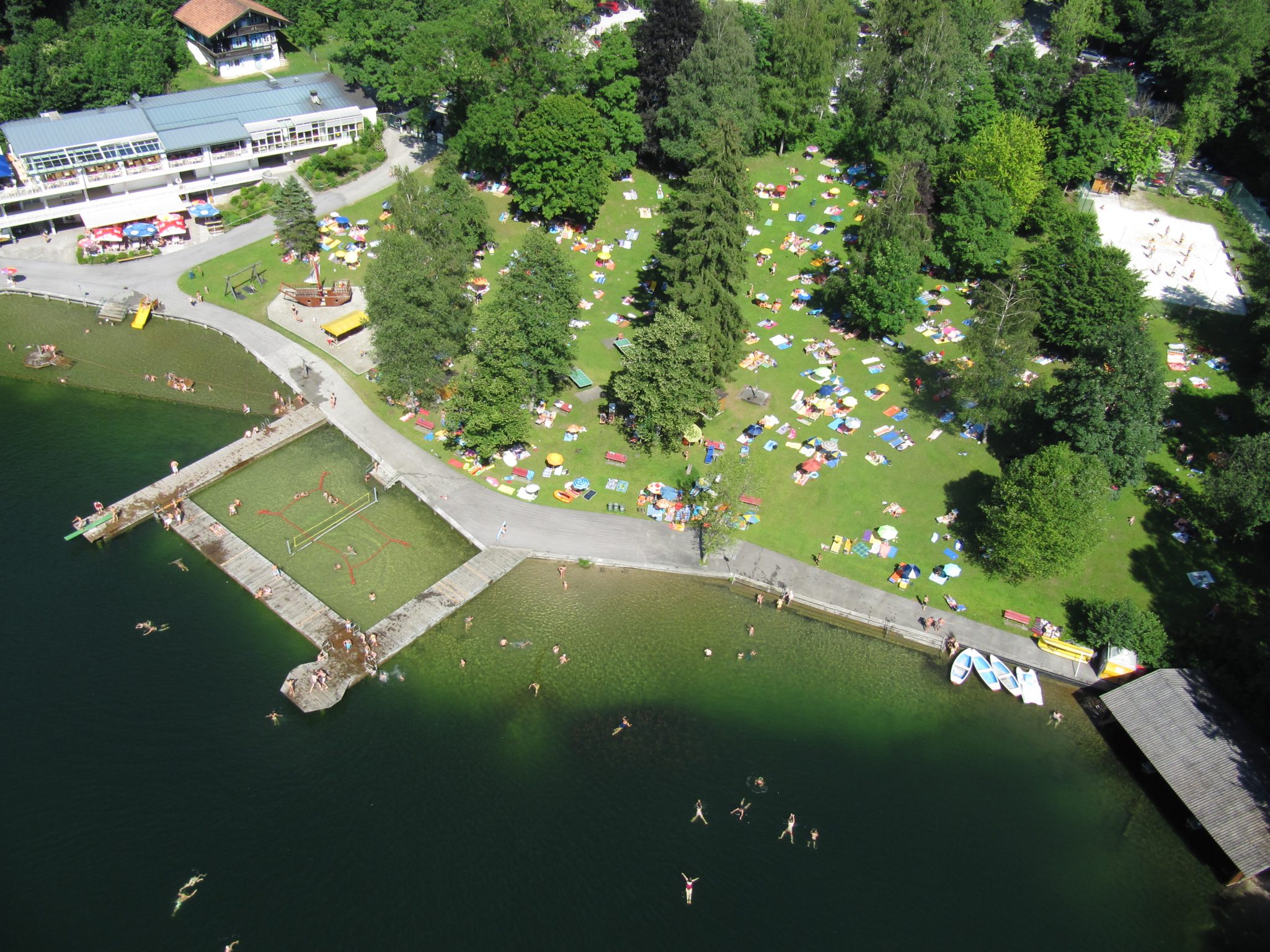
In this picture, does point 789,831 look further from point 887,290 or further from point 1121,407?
point 887,290

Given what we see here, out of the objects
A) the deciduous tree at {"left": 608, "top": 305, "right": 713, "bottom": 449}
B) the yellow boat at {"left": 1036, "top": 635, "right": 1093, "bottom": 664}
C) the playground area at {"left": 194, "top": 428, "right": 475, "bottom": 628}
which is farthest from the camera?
the deciduous tree at {"left": 608, "top": 305, "right": 713, "bottom": 449}

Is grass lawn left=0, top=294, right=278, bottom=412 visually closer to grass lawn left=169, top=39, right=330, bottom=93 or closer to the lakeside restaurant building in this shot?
the lakeside restaurant building

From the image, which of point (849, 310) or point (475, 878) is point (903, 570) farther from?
point (475, 878)

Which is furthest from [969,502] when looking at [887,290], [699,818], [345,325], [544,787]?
[345,325]

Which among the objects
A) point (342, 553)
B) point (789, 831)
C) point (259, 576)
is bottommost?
point (259, 576)

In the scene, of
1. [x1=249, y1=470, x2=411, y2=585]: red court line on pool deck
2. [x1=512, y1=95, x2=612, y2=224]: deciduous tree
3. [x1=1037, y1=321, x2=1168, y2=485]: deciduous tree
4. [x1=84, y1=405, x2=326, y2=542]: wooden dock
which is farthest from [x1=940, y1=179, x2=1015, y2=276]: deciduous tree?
[x1=84, y1=405, x2=326, y2=542]: wooden dock

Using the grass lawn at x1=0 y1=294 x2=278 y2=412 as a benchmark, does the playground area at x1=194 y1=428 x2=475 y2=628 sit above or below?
above

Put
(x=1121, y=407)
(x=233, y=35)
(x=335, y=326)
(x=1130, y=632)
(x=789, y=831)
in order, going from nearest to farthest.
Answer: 1. (x=789, y=831)
2. (x=1130, y=632)
3. (x=1121, y=407)
4. (x=335, y=326)
5. (x=233, y=35)
